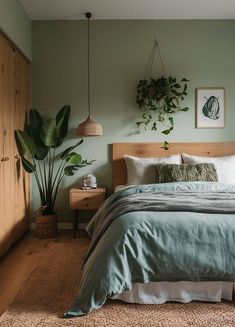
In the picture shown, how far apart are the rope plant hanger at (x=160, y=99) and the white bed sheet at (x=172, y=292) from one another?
2.07 m

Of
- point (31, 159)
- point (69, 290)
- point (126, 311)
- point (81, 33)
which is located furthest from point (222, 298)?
point (81, 33)

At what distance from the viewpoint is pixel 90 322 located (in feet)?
5.95

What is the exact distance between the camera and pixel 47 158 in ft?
12.9

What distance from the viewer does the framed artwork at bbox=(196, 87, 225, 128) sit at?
3.90 metres

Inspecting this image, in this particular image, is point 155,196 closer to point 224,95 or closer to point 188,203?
point 188,203

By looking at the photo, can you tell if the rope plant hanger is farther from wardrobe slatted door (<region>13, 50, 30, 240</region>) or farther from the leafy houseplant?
wardrobe slatted door (<region>13, 50, 30, 240</region>)

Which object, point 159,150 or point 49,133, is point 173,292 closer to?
point 159,150

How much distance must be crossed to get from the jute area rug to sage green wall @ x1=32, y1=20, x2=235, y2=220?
211 cm

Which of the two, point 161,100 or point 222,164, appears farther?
point 161,100

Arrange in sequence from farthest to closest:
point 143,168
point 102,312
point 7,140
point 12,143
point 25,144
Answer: point 143,168, point 25,144, point 12,143, point 7,140, point 102,312

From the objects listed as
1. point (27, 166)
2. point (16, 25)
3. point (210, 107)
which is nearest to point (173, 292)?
point (27, 166)

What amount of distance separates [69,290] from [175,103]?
8.50ft

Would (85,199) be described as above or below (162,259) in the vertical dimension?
above

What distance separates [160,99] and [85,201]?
5.08 ft
